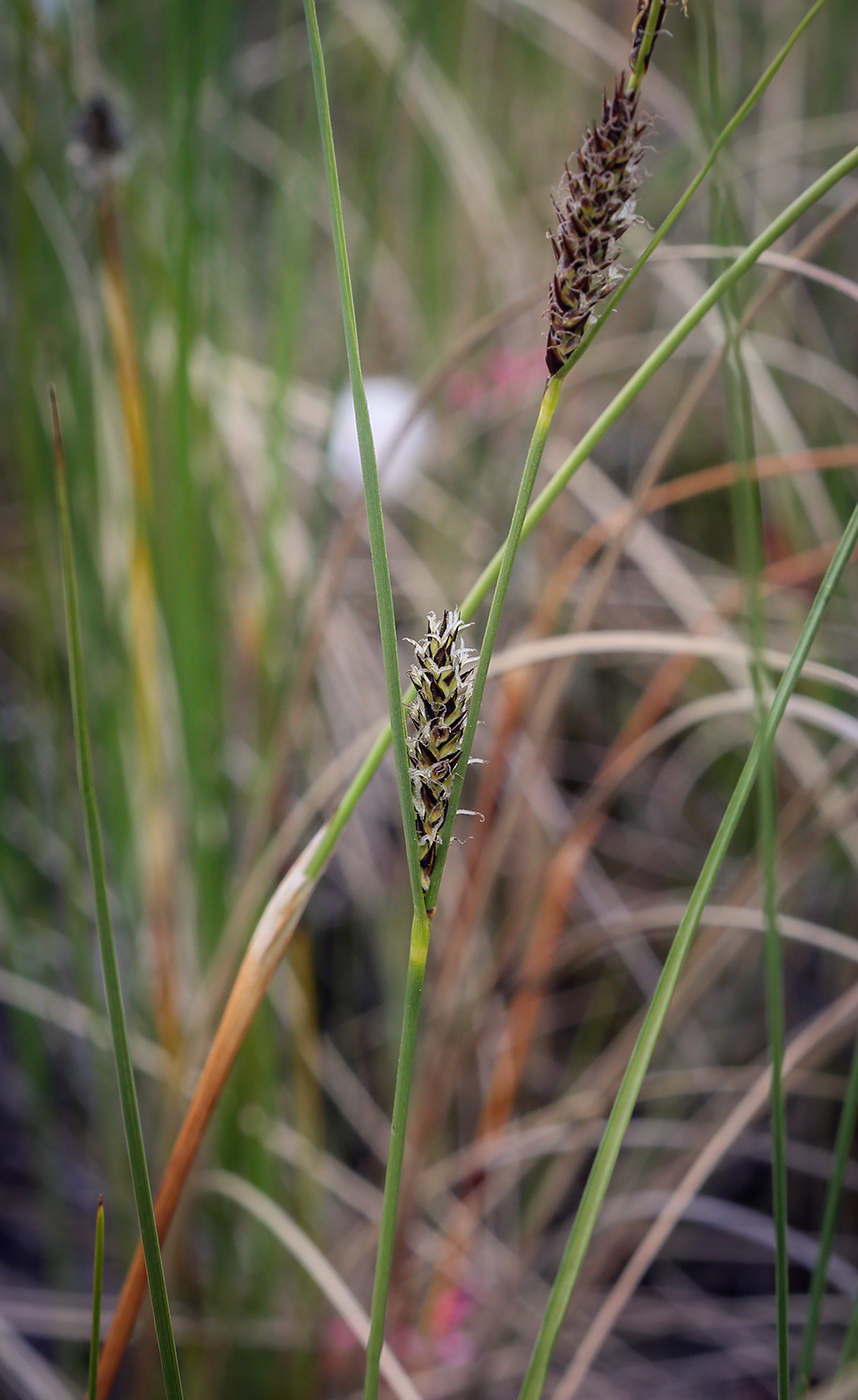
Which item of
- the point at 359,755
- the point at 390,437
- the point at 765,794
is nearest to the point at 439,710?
the point at 765,794

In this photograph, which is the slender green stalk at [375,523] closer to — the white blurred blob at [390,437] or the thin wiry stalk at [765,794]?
the thin wiry stalk at [765,794]

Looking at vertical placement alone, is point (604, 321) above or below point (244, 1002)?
above

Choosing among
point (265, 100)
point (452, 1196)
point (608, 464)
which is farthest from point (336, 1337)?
point (265, 100)

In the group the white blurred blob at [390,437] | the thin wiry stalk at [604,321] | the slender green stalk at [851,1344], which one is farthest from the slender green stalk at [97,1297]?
the white blurred blob at [390,437]

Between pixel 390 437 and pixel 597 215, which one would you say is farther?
pixel 390 437

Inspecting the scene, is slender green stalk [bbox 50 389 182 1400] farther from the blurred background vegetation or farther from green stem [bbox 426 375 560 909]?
the blurred background vegetation

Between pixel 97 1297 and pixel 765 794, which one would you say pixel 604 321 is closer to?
pixel 765 794
